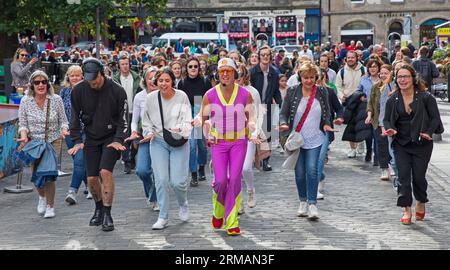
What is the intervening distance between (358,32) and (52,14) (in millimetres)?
43534

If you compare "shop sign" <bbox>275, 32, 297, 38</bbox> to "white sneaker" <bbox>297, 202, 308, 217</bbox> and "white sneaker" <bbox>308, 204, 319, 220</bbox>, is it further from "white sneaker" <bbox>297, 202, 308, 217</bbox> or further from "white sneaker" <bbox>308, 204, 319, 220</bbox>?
"white sneaker" <bbox>308, 204, 319, 220</bbox>

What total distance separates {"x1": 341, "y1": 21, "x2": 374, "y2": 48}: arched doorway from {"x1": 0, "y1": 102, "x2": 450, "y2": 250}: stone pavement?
4890 centimetres

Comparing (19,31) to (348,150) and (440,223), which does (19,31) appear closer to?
(348,150)

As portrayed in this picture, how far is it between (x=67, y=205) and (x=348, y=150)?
6946 millimetres

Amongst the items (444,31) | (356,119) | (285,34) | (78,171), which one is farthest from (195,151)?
(285,34)

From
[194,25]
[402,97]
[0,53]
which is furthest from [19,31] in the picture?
[194,25]

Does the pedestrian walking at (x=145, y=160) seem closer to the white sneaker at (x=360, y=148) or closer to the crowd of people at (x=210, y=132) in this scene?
the crowd of people at (x=210, y=132)

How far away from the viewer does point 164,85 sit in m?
9.47

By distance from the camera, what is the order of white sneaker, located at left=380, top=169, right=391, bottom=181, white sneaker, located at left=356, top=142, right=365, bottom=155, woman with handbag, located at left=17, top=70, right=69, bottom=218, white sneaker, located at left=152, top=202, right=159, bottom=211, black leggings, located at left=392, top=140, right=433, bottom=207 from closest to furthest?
1. black leggings, located at left=392, top=140, right=433, bottom=207
2. woman with handbag, located at left=17, top=70, right=69, bottom=218
3. white sneaker, located at left=152, top=202, right=159, bottom=211
4. white sneaker, located at left=380, top=169, right=391, bottom=181
5. white sneaker, located at left=356, top=142, right=365, bottom=155

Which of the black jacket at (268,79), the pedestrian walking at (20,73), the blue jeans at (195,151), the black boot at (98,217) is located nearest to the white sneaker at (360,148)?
the black jacket at (268,79)

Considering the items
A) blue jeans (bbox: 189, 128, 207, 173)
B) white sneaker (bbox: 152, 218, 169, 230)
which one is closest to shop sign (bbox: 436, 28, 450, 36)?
blue jeans (bbox: 189, 128, 207, 173)

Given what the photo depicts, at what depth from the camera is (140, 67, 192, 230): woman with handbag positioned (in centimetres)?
945

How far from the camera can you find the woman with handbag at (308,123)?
9844mm

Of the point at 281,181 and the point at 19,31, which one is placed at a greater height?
the point at 19,31
